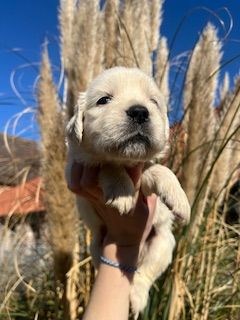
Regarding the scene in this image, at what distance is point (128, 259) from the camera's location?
83.7 inches

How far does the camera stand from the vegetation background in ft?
8.41

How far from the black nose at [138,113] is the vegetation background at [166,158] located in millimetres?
789

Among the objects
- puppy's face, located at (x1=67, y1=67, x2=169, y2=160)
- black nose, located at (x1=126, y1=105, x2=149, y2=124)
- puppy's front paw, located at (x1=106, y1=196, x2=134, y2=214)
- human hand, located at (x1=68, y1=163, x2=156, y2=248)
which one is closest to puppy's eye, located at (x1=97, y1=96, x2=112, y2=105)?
puppy's face, located at (x1=67, y1=67, x2=169, y2=160)

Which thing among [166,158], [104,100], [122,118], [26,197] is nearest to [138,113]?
[122,118]

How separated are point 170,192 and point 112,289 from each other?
19.1 inches

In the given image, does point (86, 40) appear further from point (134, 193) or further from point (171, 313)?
point (171, 313)

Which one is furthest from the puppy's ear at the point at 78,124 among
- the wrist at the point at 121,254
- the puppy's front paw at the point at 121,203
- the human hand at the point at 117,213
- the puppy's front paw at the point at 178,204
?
the wrist at the point at 121,254

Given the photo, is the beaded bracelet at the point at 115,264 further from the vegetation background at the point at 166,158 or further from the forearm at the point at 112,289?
the vegetation background at the point at 166,158

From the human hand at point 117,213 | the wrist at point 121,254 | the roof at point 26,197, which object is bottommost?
the roof at point 26,197

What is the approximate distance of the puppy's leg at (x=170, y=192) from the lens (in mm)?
1941

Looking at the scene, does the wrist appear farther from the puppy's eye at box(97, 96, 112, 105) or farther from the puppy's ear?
the puppy's eye at box(97, 96, 112, 105)

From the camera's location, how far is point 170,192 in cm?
A: 195

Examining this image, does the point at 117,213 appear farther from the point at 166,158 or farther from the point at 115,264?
the point at 166,158

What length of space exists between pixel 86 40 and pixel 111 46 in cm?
29
